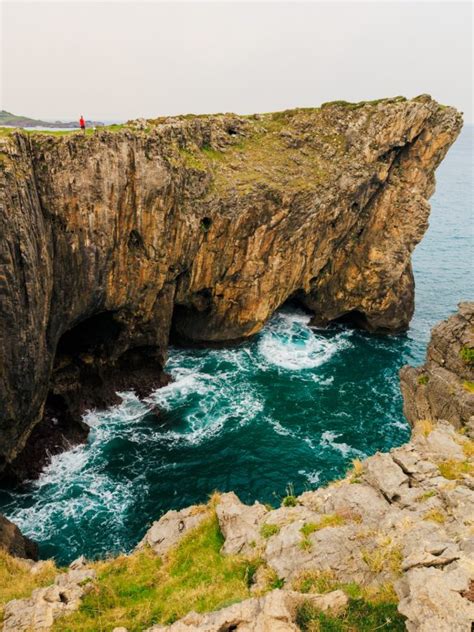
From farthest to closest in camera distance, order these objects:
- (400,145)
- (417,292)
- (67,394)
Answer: (417,292)
(400,145)
(67,394)

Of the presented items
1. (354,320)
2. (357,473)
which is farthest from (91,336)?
(354,320)

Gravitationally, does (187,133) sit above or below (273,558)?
above

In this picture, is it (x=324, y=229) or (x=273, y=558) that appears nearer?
(x=273, y=558)

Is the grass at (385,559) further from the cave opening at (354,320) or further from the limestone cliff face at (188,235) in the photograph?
the cave opening at (354,320)

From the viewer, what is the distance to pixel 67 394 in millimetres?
35594

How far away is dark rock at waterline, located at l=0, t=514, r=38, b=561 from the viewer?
21.8 meters

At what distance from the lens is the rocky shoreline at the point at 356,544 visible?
33.6 ft

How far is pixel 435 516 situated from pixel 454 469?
351cm

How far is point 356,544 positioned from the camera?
44.7ft

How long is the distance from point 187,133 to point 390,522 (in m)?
33.9

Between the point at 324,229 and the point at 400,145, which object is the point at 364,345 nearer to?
the point at 324,229

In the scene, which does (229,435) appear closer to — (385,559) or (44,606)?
(44,606)

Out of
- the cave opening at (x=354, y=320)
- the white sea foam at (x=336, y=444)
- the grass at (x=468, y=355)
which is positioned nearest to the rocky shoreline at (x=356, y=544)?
the grass at (x=468, y=355)

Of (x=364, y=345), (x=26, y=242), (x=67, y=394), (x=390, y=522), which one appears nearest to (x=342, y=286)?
(x=364, y=345)
